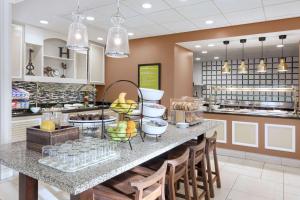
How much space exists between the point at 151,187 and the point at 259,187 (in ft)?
7.17

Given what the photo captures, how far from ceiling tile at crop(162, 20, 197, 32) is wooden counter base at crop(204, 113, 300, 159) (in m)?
1.78

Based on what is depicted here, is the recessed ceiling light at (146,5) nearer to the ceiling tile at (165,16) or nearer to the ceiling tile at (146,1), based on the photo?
the ceiling tile at (146,1)

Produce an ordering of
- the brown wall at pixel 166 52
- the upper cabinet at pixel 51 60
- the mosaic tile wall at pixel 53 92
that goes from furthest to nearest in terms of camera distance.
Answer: the mosaic tile wall at pixel 53 92 → the upper cabinet at pixel 51 60 → the brown wall at pixel 166 52

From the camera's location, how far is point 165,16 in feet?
12.2

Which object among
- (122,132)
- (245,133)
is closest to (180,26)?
(245,133)

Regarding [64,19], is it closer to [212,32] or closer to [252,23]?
[212,32]

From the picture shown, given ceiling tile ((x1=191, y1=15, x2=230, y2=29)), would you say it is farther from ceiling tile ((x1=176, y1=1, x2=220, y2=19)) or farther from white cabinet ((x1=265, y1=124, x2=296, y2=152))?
white cabinet ((x1=265, y1=124, x2=296, y2=152))

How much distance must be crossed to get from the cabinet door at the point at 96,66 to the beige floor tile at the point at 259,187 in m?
3.91

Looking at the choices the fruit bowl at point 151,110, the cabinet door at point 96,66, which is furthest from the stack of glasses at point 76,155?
the cabinet door at point 96,66

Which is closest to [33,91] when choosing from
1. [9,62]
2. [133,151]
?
[9,62]

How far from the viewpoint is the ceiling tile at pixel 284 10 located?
320cm

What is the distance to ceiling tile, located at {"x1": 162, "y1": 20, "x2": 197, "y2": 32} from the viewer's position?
4.09 meters

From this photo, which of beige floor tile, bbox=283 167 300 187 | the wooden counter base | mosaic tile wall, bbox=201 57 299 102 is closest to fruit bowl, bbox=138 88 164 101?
beige floor tile, bbox=283 167 300 187

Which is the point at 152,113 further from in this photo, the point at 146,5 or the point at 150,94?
Result: the point at 146,5
